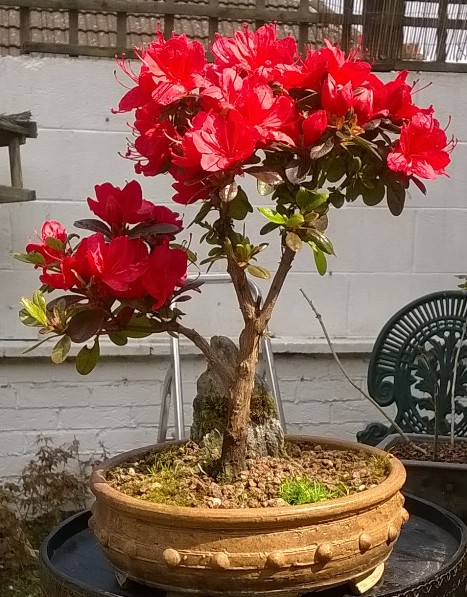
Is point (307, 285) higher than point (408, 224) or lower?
lower

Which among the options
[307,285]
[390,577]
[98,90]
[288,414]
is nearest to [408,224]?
[307,285]

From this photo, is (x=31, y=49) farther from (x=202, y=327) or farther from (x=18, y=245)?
(x=202, y=327)

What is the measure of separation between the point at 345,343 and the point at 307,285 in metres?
0.20

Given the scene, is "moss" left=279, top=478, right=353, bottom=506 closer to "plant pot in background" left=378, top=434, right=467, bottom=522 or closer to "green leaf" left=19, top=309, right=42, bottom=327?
"green leaf" left=19, top=309, right=42, bottom=327

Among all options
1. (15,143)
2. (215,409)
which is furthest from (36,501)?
(215,409)

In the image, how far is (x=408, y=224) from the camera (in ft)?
8.04

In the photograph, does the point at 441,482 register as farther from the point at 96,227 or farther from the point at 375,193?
the point at 96,227

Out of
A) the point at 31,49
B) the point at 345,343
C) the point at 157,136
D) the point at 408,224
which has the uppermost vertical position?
the point at 31,49

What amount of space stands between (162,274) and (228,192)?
0.43 ft

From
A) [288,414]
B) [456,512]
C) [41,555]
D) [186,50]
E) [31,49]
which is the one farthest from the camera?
[288,414]

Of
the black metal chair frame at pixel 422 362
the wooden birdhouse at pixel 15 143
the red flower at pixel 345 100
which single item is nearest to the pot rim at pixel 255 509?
the red flower at pixel 345 100

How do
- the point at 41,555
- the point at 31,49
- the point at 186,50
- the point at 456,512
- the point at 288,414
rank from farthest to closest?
the point at 288,414 < the point at 31,49 < the point at 456,512 < the point at 41,555 < the point at 186,50

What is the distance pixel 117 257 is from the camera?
96 centimetres

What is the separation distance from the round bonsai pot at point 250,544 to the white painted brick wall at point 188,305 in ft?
4.62
